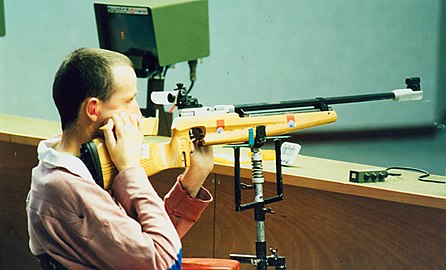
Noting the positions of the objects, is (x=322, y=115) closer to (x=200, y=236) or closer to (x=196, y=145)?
(x=196, y=145)

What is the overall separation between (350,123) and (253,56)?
Answer: 56cm

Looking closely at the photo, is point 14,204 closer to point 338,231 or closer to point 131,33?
point 131,33

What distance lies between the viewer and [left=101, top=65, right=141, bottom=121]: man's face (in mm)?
1696

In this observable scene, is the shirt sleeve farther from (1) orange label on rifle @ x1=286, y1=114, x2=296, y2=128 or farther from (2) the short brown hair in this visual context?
(1) orange label on rifle @ x1=286, y1=114, x2=296, y2=128

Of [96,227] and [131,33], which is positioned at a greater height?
[131,33]

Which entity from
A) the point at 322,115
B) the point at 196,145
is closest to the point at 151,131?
the point at 196,145

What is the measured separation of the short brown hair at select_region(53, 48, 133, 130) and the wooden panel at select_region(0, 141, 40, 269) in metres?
1.41

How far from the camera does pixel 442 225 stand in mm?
2107

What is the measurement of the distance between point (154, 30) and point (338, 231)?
3.92 feet

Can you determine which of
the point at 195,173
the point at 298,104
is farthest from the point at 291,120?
the point at 195,173

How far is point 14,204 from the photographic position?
125 inches

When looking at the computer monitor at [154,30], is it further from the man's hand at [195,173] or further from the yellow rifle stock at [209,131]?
the man's hand at [195,173]

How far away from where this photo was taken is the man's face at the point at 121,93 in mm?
1696

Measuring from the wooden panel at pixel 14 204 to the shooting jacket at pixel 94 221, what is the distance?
1472 mm
